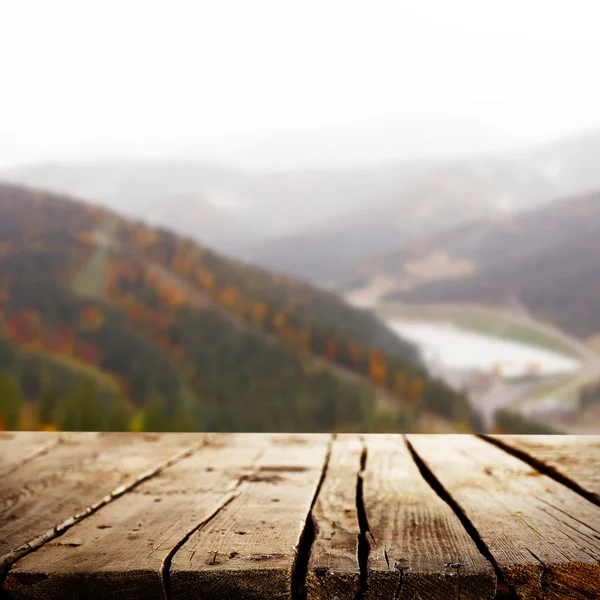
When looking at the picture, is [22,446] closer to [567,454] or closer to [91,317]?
[567,454]

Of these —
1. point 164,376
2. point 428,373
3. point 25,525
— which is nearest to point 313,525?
point 25,525

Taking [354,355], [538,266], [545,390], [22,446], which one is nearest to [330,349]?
[354,355]

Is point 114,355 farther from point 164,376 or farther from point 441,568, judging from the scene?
point 441,568

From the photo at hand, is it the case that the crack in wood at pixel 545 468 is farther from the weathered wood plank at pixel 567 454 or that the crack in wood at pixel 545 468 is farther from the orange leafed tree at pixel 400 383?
the orange leafed tree at pixel 400 383

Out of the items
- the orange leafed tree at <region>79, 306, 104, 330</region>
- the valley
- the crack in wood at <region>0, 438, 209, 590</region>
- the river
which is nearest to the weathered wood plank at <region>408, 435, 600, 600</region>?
the crack in wood at <region>0, 438, 209, 590</region>

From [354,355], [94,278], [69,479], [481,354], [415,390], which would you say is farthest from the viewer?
[94,278]

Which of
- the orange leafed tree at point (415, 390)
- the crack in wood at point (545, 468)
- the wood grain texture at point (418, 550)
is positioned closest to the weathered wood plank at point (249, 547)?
the wood grain texture at point (418, 550)

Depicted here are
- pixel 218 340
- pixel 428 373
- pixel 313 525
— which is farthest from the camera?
pixel 218 340
